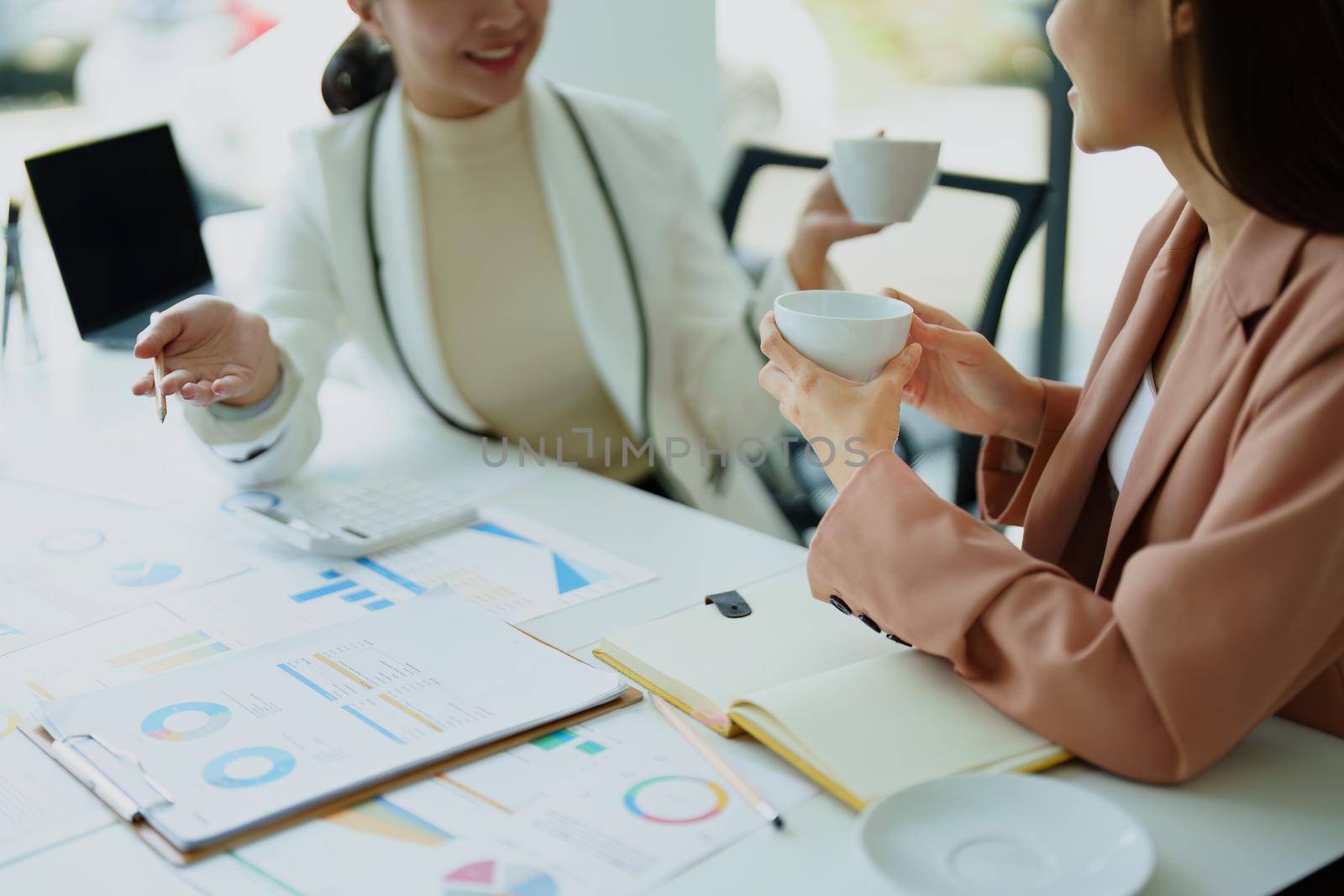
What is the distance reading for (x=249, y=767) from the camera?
2.82 ft

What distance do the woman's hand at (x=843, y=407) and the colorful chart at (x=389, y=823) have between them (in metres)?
0.38

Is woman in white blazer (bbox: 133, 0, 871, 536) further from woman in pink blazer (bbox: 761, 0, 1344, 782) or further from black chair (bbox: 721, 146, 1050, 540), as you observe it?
woman in pink blazer (bbox: 761, 0, 1344, 782)

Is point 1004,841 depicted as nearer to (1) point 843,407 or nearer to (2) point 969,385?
(1) point 843,407

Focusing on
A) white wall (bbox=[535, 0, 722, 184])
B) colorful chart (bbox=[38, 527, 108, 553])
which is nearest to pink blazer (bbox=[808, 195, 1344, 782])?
colorful chart (bbox=[38, 527, 108, 553])

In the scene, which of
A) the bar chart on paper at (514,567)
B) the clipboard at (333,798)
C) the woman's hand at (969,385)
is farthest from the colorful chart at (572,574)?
the woman's hand at (969,385)

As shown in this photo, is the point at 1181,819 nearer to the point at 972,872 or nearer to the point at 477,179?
the point at 972,872

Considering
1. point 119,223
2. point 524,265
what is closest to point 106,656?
point 524,265

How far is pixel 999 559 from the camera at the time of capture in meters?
0.85

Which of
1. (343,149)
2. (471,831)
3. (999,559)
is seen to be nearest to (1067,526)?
(999,559)

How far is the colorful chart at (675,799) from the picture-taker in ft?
2.65

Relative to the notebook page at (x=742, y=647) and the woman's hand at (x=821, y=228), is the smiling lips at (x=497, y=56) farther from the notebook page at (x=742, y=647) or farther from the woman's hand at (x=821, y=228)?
the notebook page at (x=742, y=647)

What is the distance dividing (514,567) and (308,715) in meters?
0.34

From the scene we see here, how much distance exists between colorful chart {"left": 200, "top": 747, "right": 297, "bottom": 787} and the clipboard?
0.05 metres
